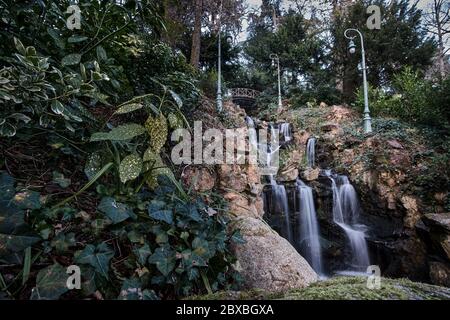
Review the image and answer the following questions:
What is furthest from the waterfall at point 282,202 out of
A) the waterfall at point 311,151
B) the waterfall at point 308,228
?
the waterfall at point 311,151

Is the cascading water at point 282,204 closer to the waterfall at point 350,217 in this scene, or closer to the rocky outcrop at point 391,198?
the rocky outcrop at point 391,198

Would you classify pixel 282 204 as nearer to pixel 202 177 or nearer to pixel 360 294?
pixel 202 177

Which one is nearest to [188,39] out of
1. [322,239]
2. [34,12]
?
[322,239]

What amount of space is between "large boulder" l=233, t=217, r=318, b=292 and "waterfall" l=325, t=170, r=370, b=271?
12.7ft

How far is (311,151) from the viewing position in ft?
25.6

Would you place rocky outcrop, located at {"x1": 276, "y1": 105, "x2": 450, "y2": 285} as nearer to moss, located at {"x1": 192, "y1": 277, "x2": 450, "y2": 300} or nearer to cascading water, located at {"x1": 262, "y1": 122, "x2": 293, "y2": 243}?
cascading water, located at {"x1": 262, "y1": 122, "x2": 293, "y2": 243}

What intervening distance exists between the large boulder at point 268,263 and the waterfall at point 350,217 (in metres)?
3.88

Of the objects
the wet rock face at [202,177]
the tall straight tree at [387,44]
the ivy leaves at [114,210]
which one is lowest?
the ivy leaves at [114,210]

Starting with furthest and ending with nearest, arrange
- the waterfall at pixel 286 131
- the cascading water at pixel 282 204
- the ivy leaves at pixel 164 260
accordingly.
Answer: the waterfall at pixel 286 131 → the cascading water at pixel 282 204 → the ivy leaves at pixel 164 260

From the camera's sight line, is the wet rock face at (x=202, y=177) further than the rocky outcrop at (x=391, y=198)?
No

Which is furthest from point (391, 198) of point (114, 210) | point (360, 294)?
point (114, 210)

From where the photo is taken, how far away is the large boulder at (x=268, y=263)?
5.56 feet

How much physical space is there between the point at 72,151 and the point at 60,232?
616mm
